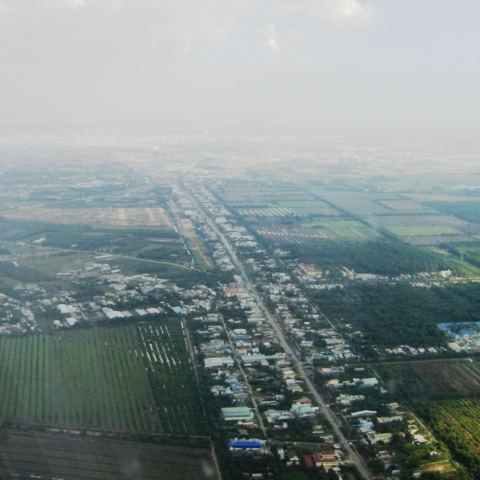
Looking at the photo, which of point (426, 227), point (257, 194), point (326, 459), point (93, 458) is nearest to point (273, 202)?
point (257, 194)

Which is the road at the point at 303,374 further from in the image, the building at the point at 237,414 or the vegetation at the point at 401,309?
the vegetation at the point at 401,309

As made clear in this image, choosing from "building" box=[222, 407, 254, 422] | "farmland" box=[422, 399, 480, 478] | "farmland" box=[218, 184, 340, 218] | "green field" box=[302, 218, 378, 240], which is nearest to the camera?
"farmland" box=[422, 399, 480, 478]

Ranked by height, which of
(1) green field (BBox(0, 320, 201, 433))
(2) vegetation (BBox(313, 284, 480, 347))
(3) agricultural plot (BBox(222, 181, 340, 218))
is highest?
(3) agricultural plot (BBox(222, 181, 340, 218))

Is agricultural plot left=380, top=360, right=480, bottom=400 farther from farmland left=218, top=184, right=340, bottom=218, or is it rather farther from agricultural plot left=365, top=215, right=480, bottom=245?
farmland left=218, top=184, right=340, bottom=218

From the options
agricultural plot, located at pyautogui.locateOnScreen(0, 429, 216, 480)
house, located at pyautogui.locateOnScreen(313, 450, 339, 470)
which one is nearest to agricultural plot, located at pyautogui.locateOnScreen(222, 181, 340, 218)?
house, located at pyautogui.locateOnScreen(313, 450, 339, 470)

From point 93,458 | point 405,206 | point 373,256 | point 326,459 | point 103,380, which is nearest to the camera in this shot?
point 93,458

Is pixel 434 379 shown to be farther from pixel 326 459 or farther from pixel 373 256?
pixel 373 256

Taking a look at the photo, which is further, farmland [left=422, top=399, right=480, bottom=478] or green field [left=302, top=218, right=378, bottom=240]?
green field [left=302, top=218, right=378, bottom=240]

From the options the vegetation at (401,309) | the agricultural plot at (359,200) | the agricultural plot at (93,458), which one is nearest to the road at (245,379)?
the agricultural plot at (93,458)
